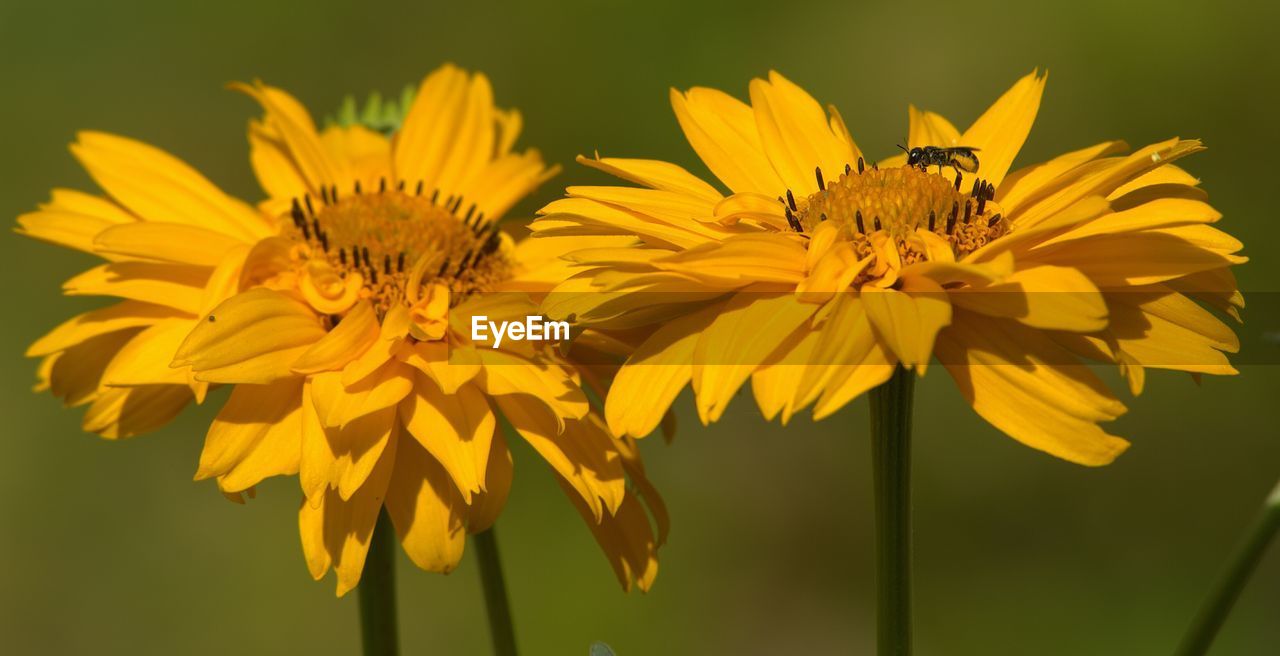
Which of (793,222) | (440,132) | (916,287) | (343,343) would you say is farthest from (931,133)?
(343,343)

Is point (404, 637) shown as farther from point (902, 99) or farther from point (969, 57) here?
point (969, 57)

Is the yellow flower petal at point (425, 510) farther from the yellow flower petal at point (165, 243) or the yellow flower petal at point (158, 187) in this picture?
the yellow flower petal at point (158, 187)

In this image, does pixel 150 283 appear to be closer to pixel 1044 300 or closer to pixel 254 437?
pixel 254 437

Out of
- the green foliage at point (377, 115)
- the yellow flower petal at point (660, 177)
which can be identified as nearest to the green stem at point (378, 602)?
the yellow flower petal at point (660, 177)

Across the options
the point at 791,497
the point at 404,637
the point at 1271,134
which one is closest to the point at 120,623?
the point at 404,637

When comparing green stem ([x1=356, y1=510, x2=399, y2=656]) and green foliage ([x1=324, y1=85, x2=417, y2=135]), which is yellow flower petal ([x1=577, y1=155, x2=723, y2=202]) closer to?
green stem ([x1=356, y1=510, x2=399, y2=656])

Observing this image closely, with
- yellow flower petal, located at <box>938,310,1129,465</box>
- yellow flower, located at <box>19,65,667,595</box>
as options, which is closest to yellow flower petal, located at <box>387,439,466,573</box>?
yellow flower, located at <box>19,65,667,595</box>
